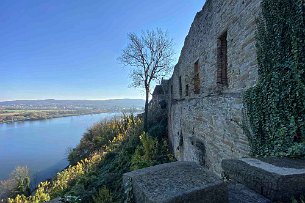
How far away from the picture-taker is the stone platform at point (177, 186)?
6.22ft

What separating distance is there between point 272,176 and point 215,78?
421 cm

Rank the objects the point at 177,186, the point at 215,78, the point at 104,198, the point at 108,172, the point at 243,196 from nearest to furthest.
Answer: the point at 177,186, the point at 243,196, the point at 215,78, the point at 104,198, the point at 108,172

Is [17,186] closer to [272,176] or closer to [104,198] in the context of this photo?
[104,198]

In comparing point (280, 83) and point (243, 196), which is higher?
point (280, 83)

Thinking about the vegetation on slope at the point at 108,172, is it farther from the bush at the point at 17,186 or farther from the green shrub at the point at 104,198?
the bush at the point at 17,186

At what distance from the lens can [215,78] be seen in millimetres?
6473

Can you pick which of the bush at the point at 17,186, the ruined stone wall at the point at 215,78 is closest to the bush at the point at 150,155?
the ruined stone wall at the point at 215,78

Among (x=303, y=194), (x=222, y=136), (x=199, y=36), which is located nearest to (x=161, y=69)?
(x=199, y=36)

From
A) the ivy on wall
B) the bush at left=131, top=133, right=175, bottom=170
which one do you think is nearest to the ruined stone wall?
the ivy on wall

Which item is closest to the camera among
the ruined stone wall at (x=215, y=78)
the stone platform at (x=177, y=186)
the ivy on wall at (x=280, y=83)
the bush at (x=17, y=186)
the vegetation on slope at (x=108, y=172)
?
the stone platform at (x=177, y=186)

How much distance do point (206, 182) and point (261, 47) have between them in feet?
9.09

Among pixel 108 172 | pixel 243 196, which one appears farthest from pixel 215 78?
pixel 108 172

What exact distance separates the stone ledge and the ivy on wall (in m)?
0.64

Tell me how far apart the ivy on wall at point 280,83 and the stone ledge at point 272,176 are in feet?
2.10
